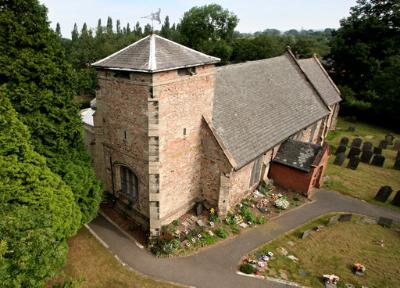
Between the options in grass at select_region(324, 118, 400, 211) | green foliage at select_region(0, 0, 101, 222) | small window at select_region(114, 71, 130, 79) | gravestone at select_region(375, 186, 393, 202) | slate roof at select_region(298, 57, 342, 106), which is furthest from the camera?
slate roof at select_region(298, 57, 342, 106)

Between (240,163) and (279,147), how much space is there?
7315 millimetres

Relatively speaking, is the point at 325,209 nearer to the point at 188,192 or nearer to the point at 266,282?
the point at 266,282

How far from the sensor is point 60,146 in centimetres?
1383

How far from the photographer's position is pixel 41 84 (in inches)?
510

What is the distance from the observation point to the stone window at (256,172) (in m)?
21.6

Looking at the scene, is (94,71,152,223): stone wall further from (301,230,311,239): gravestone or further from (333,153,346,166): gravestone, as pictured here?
(333,153,346,166): gravestone

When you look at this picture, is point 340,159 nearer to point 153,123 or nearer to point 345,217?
point 345,217

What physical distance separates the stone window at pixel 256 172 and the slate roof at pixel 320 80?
19528mm

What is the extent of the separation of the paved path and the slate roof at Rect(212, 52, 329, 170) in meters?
4.91

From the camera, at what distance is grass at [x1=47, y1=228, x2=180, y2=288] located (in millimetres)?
14531

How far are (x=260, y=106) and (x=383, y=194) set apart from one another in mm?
12469

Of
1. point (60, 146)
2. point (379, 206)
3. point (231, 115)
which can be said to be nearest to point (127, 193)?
point (60, 146)

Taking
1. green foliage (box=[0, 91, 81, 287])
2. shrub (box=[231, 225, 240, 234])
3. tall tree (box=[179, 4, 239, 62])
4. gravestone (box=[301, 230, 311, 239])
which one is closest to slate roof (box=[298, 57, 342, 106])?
gravestone (box=[301, 230, 311, 239])

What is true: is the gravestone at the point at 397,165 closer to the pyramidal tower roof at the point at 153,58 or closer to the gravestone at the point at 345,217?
the gravestone at the point at 345,217
